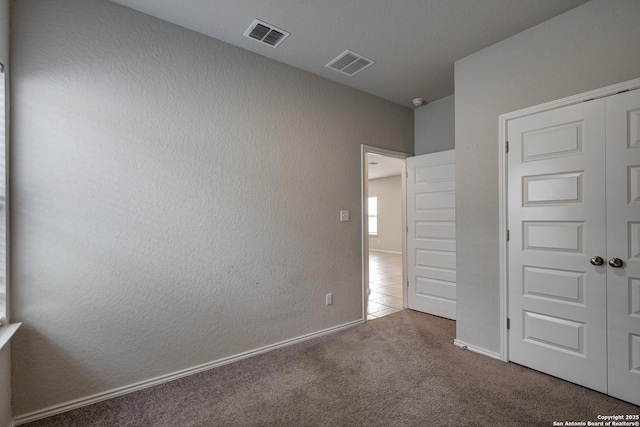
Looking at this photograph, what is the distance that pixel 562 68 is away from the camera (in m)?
2.24

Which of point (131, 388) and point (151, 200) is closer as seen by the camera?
point (131, 388)

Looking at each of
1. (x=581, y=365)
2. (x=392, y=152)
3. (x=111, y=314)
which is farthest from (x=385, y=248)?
(x=111, y=314)

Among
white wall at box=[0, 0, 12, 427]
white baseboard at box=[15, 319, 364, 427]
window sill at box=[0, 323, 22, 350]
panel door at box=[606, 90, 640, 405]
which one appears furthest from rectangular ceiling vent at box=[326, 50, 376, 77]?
window sill at box=[0, 323, 22, 350]

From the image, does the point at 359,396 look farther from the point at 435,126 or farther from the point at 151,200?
the point at 435,126

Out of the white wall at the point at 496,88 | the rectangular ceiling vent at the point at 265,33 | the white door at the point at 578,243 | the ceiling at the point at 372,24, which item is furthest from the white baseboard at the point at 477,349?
the rectangular ceiling vent at the point at 265,33

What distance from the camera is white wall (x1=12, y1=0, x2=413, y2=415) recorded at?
74.0 inches

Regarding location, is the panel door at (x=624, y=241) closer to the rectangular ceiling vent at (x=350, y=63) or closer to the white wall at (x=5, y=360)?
the rectangular ceiling vent at (x=350, y=63)

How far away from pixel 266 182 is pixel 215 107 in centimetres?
81

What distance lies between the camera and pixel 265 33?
245 cm

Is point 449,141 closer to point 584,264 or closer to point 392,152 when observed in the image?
point 392,152

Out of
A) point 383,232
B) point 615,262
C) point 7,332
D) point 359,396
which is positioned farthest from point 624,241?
point 383,232

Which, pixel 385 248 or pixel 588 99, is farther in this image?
pixel 385 248

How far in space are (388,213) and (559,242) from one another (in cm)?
821

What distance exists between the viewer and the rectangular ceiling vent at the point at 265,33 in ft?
7.70
